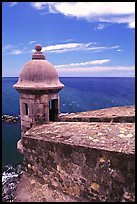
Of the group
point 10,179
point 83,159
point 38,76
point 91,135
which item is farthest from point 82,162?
point 10,179

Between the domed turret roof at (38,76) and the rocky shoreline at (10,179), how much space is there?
713 centimetres

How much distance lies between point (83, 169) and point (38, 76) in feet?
12.2

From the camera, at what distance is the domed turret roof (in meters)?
8.18

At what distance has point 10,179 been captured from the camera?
15.6 meters

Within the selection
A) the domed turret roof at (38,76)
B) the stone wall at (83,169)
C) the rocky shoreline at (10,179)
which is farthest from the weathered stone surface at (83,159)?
the rocky shoreline at (10,179)

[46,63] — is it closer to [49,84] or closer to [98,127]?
[49,84]

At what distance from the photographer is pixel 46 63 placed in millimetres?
8578

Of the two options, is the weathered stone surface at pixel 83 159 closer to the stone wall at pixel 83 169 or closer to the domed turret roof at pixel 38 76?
the stone wall at pixel 83 169

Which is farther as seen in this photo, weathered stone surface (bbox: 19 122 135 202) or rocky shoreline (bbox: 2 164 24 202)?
rocky shoreline (bbox: 2 164 24 202)

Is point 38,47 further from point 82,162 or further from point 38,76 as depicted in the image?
point 82,162

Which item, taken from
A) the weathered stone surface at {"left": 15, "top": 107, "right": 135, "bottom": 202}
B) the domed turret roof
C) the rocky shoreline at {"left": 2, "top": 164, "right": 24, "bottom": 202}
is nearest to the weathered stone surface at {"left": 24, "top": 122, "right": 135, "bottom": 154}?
the weathered stone surface at {"left": 15, "top": 107, "right": 135, "bottom": 202}

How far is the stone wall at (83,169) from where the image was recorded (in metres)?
5.20

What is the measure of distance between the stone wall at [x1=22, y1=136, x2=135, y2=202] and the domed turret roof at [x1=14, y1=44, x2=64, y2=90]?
1931 mm

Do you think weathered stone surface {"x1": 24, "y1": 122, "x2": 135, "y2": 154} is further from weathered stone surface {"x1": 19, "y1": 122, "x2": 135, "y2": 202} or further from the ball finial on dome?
the ball finial on dome
